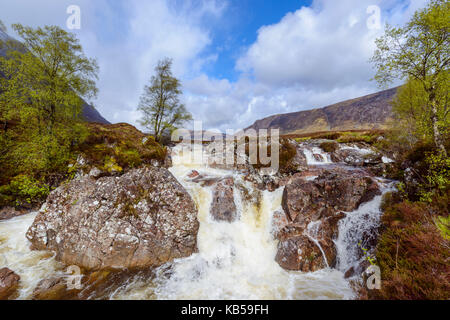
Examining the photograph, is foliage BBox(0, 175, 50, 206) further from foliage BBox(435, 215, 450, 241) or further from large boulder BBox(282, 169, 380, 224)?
foliage BBox(435, 215, 450, 241)

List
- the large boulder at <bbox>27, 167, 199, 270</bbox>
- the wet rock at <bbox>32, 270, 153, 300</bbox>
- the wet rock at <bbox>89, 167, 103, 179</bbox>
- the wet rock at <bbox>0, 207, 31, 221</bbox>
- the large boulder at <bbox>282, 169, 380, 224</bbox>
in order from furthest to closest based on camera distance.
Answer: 1. the wet rock at <bbox>89, 167, 103, 179</bbox>
2. the wet rock at <bbox>0, 207, 31, 221</bbox>
3. the large boulder at <bbox>282, 169, 380, 224</bbox>
4. the large boulder at <bbox>27, 167, 199, 270</bbox>
5. the wet rock at <bbox>32, 270, 153, 300</bbox>

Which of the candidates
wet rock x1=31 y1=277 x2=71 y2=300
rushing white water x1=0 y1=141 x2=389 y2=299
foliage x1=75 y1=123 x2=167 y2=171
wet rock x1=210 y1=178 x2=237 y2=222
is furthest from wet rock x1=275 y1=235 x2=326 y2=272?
foliage x1=75 y1=123 x2=167 y2=171

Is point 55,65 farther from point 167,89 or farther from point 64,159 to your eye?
point 167,89

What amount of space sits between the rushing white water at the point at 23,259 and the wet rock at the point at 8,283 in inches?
6.3

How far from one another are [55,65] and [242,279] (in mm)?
Result: 19995

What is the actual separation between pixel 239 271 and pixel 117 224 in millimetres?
7123

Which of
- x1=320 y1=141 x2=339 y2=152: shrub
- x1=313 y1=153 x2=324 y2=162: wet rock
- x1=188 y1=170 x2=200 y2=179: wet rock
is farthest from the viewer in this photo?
x1=320 y1=141 x2=339 y2=152: shrub

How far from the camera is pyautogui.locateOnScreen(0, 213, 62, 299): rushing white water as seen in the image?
272 inches

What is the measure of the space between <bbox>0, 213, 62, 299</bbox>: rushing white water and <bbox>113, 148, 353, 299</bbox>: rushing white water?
3.84m

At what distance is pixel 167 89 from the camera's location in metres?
24.3

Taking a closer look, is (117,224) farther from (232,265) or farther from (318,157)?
(318,157)

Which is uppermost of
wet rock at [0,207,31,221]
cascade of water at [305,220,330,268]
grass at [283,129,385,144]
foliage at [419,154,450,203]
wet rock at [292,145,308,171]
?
grass at [283,129,385,144]

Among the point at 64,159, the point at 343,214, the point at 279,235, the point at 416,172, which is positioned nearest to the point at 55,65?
the point at 64,159

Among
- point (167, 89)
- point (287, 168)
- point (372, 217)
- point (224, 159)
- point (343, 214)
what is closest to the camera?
point (372, 217)
